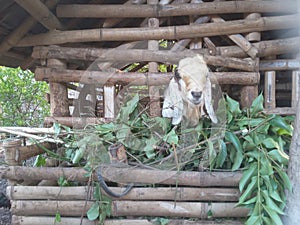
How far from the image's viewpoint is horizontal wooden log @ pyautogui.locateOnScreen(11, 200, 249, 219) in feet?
5.53

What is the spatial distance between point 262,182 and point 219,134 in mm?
379

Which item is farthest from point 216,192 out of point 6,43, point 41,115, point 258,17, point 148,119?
point 41,115

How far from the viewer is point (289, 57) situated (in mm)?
2766

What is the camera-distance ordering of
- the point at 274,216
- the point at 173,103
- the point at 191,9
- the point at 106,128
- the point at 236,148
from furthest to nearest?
the point at 191,9
the point at 106,128
the point at 173,103
the point at 236,148
the point at 274,216

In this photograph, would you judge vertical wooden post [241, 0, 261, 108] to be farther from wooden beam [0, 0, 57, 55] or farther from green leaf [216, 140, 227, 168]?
wooden beam [0, 0, 57, 55]

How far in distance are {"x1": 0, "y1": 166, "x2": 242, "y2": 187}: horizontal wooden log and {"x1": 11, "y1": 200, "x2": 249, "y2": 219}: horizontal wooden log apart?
141mm

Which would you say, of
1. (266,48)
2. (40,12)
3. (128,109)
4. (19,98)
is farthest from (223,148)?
(19,98)

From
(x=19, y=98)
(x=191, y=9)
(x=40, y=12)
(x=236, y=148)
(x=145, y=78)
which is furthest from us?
(x=19, y=98)

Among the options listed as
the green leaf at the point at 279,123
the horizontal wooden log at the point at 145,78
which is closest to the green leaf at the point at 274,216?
the green leaf at the point at 279,123

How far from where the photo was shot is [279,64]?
2.58m

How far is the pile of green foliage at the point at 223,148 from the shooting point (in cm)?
154

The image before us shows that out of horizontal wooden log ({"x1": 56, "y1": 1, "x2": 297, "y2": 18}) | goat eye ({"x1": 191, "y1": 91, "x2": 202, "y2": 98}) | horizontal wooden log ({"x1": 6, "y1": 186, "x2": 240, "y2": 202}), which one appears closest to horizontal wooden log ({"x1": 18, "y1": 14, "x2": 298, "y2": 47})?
horizontal wooden log ({"x1": 56, "y1": 1, "x2": 297, "y2": 18})

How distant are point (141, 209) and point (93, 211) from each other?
314mm

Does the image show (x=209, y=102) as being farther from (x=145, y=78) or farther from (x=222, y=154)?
(x=145, y=78)
